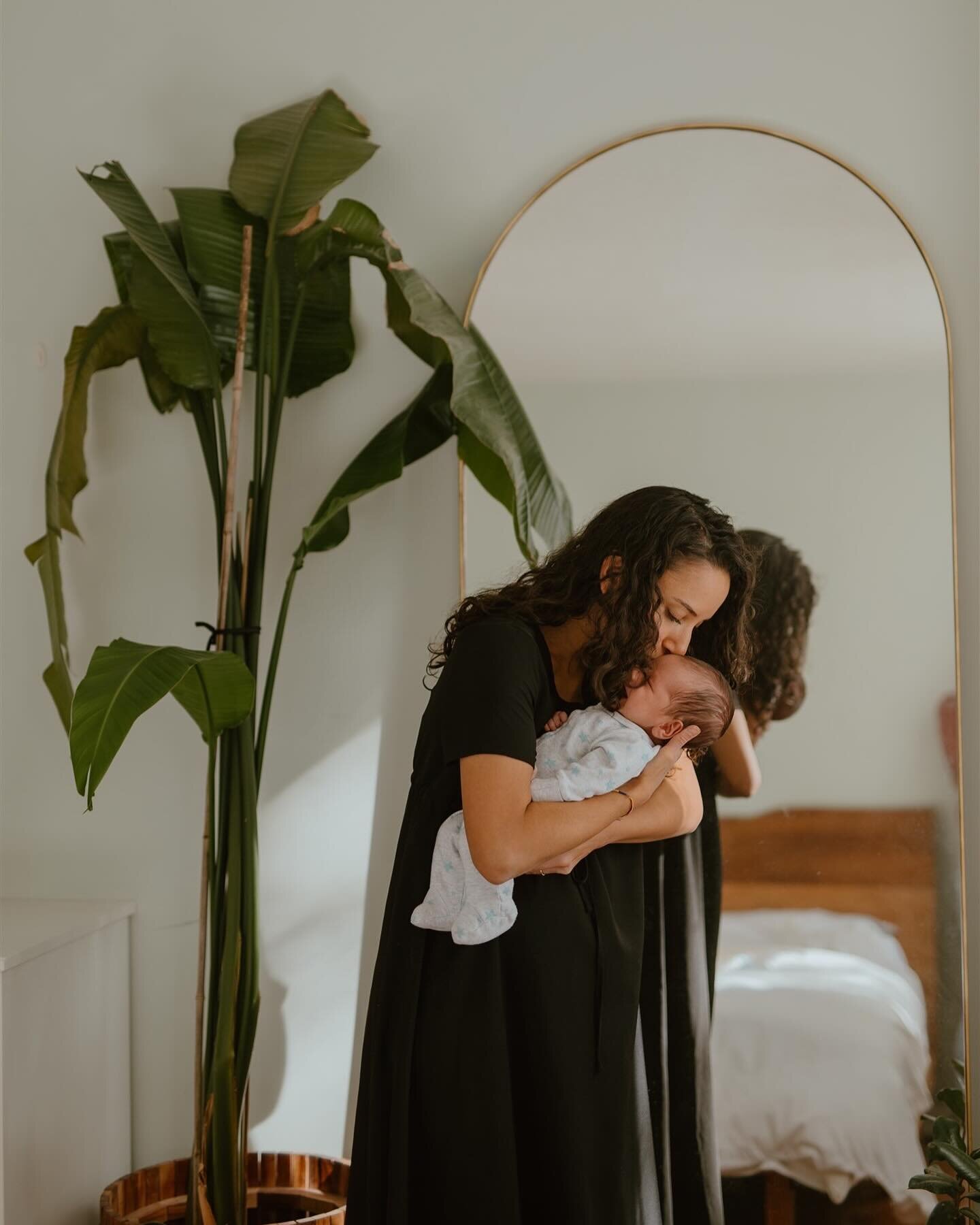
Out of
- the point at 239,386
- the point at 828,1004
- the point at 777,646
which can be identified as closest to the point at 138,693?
the point at 239,386

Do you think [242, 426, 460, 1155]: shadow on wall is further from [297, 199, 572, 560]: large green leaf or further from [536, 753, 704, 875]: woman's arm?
[536, 753, 704, 875]: woman's arm

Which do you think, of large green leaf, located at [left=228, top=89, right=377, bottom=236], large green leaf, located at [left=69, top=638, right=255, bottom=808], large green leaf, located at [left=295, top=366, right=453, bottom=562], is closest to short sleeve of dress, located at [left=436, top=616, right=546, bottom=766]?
large green leaf, located at [left=69, top=638, right=255, bottom=808]

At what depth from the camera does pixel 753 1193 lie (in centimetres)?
187

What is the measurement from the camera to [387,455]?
72.0 inches

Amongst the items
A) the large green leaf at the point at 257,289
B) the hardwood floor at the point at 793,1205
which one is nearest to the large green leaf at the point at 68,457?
the large green leaf at the point at 257,289

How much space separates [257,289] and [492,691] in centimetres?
97

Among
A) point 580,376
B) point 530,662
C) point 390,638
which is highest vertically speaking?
point 580,376

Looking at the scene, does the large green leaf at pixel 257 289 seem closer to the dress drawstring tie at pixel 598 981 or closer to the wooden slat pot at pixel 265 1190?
the dress drawstring tie at pixel 598 981

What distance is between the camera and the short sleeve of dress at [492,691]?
126cm

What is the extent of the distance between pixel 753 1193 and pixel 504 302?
1.55 meters

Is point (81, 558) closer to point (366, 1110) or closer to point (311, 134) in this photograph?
point (311, 134)

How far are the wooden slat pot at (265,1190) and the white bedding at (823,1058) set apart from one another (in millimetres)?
649

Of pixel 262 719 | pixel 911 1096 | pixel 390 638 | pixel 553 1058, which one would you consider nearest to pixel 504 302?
pixel 390 638

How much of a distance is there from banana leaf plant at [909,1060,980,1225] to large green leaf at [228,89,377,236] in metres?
1.75
